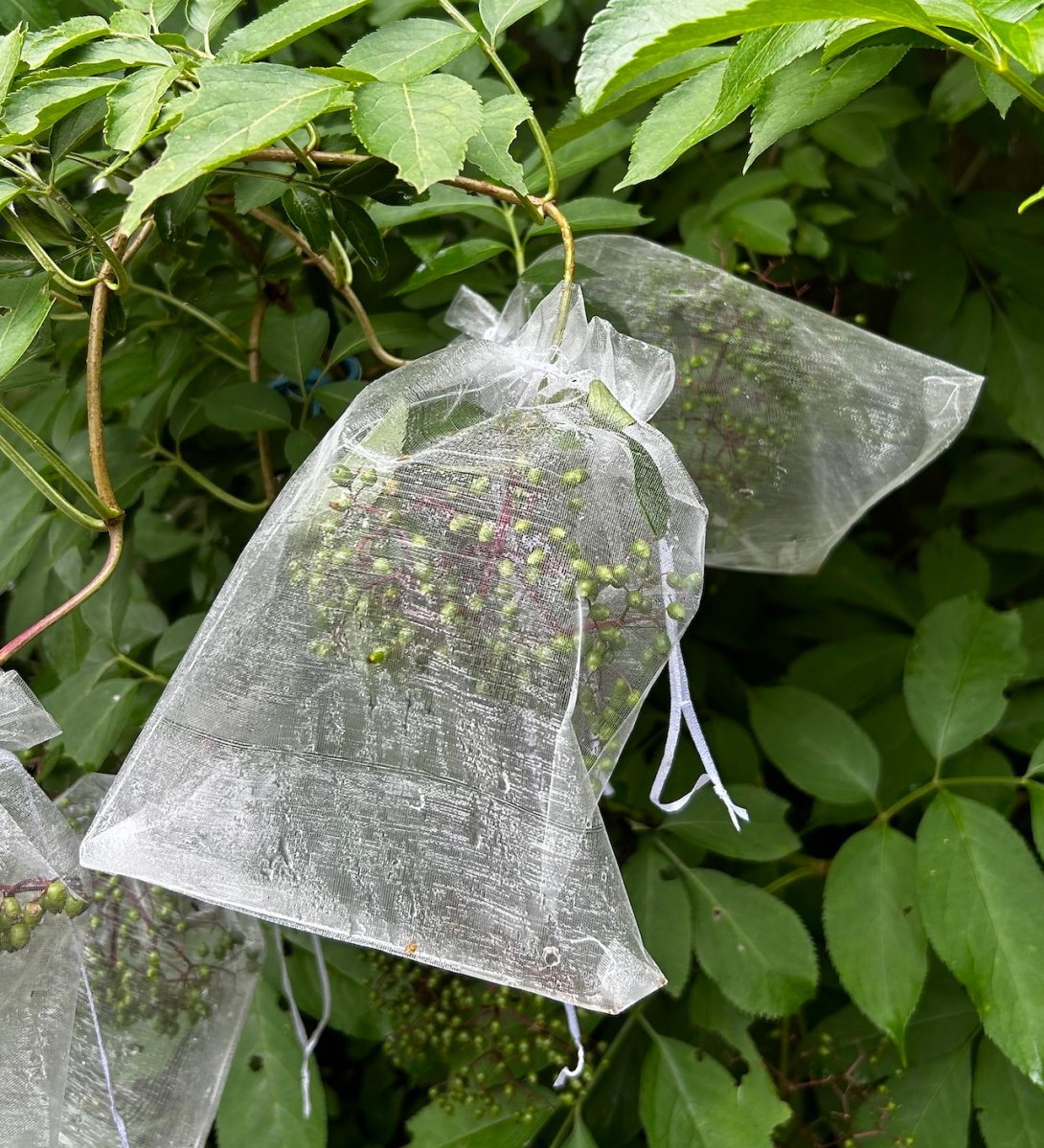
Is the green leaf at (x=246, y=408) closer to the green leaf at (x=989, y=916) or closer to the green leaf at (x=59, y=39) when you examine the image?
the green leaf at (x=59, y=39)

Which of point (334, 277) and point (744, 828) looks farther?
point (744, 828)

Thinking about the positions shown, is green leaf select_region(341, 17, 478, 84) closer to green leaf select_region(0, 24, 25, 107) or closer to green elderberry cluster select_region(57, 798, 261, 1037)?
green leaf select_region(0, 24, 25, 107)

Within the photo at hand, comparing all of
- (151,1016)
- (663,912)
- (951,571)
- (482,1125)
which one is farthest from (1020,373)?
(151,1016)

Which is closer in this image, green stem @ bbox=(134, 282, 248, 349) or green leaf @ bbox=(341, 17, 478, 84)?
green leaf @ bbox=(341, 17, 478, 84)

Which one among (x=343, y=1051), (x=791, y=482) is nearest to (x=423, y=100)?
(x=791, y=482)

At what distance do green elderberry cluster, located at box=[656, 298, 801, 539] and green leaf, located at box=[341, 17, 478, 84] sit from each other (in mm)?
258

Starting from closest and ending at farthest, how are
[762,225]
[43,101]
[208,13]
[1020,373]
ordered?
[43,101] < [208,13] < [762,225] < [1020,373]

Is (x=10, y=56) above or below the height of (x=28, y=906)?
above

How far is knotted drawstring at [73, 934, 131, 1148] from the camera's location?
0.64m

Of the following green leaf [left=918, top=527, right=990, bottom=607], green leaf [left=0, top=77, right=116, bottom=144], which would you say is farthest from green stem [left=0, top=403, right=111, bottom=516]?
green leaf [left=918, top=527, right=990, bottom=607]

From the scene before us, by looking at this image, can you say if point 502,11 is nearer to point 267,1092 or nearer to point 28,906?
point 28,906

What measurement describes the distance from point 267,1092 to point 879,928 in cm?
50

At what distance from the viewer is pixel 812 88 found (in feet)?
2.03

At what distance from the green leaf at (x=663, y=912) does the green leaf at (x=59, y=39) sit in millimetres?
698
